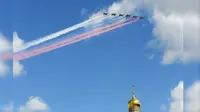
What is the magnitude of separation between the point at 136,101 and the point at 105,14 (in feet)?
37.4

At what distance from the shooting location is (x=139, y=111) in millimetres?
34438

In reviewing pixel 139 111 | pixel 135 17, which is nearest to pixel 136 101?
pixel 139 111

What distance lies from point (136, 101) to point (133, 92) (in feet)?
3.89

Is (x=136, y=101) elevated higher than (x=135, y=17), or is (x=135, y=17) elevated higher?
(x=135, y=17)

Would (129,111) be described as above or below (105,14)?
below

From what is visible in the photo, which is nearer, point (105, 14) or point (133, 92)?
point (105, 14)

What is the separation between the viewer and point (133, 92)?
3581cm

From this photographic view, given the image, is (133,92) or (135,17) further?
(133,92)

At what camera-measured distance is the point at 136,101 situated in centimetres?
3488

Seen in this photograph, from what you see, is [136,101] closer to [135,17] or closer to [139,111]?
[139,111]

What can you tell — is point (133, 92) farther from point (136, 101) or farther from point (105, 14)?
point (105, 14)


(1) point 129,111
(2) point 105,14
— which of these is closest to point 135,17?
(2) point 105,14

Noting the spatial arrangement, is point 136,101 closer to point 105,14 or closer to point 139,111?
point 139,111

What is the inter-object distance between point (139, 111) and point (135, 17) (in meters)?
10.6
